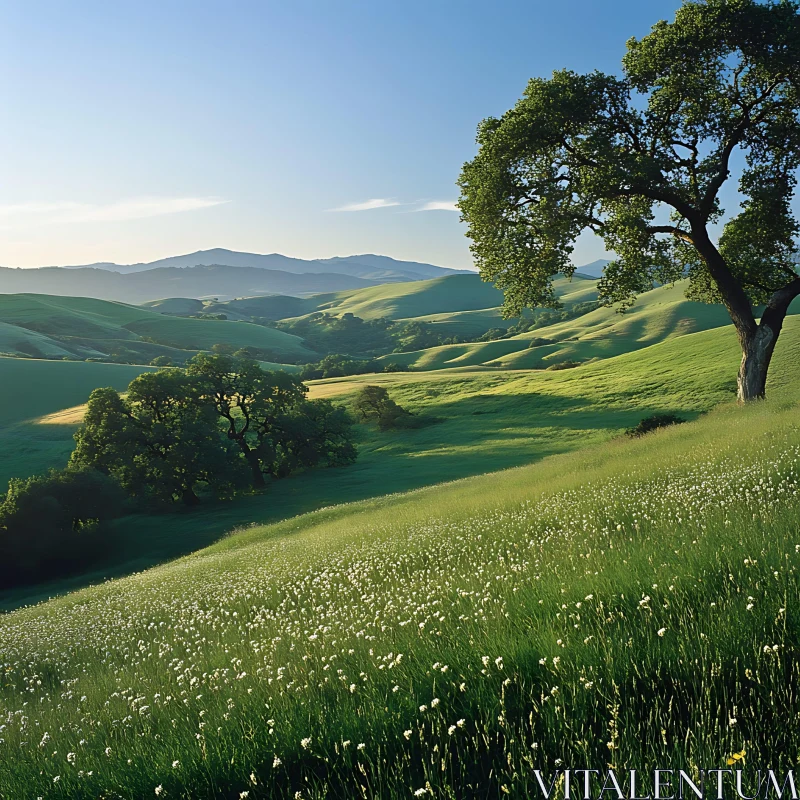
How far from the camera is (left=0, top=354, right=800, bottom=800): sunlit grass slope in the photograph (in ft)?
11.6

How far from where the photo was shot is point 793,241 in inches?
1009

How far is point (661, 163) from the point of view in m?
23.7

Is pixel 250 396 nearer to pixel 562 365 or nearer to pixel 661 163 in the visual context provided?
pixel 661 163

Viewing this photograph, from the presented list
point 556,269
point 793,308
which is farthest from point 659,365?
point 793,308

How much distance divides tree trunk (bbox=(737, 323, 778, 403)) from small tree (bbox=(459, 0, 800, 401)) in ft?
0.14

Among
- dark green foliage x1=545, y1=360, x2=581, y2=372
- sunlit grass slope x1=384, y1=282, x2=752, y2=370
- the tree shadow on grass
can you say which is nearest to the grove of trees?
the tree shadow on grass

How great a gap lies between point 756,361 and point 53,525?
45.9 m

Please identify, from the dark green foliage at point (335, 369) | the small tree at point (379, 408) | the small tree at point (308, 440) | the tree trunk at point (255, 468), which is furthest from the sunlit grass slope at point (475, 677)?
the dark green foliage at point (335, 369)

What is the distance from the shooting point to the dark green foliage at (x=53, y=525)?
42.2 metres

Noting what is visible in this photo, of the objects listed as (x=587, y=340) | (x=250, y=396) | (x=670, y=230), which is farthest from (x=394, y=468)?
(x=587, y=340)

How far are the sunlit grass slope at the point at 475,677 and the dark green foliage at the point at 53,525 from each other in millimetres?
38448

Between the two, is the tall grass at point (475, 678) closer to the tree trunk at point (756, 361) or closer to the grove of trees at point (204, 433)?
the tree trunk at point (756, 361)

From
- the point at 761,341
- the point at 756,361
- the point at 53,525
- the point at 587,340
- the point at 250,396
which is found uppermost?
the point at 587,340

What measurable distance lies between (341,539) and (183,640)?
836 cm
